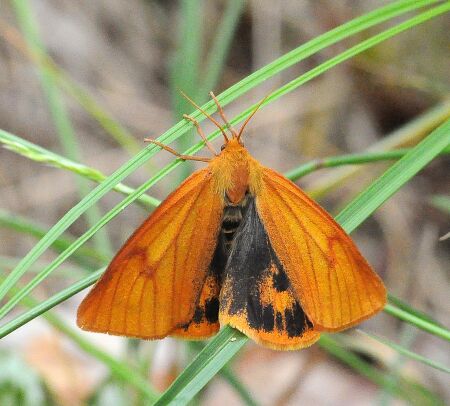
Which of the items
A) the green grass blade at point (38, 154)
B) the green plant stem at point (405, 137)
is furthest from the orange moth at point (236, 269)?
the green plant stem at point (405, 137)

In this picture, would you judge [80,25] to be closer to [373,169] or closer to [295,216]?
[373,169]

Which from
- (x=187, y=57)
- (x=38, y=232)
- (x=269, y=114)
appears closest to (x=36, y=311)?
(x=38, y=232)

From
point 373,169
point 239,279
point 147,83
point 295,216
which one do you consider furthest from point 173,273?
point 147,83

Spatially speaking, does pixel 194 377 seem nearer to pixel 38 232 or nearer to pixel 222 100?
pixel 222 100

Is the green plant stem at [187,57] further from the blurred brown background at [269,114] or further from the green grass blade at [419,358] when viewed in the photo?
the blurred brown background at [269,114]

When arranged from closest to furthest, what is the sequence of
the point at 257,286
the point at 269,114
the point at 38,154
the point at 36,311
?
the point at 36,311, the point at 38,154, the point at 257,286, the point at 269,114

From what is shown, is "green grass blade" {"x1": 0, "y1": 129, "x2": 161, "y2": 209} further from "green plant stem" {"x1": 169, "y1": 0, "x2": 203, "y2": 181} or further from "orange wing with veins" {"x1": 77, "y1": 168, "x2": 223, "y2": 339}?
"green plant stem" {"x1": 169, "y1": 0, "x2": 203, "y2": 181}
